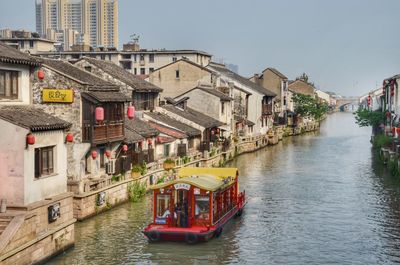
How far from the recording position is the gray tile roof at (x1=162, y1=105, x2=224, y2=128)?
65.1m

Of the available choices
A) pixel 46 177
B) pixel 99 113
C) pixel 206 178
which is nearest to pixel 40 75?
pixel 99 113

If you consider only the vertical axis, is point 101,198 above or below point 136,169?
below

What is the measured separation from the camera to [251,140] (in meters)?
82.4

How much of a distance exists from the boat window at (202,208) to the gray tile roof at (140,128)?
17093mm

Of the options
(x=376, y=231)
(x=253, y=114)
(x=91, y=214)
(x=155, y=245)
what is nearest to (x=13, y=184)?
(x=155, y=245)

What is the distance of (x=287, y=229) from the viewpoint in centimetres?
3609

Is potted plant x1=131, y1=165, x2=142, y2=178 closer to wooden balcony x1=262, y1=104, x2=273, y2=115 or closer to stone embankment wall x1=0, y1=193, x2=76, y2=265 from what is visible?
stone embankment wall x1=0, y1=193, x2=76, y2=265

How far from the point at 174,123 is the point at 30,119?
1334 inches

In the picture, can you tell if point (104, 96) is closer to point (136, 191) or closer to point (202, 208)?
point (136, 191)

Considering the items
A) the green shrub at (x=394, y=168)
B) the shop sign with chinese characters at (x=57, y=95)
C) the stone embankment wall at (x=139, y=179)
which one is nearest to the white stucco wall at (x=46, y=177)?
the stone embankment wall at (x=139, y=179)

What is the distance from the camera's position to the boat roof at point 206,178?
31941 mm

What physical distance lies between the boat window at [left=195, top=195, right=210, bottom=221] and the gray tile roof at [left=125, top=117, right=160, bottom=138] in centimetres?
1709

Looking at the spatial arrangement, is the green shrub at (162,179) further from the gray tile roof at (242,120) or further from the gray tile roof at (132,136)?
the gray tile roof at (242,120)

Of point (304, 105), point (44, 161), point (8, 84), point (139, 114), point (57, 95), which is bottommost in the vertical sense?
point (44, 161)
